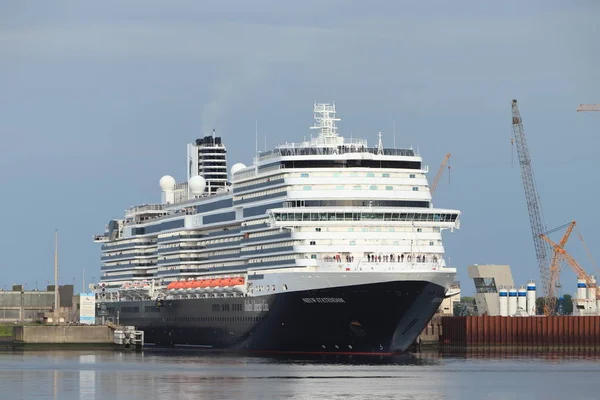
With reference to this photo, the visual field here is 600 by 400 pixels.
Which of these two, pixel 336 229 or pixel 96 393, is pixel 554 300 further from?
pixel 96 393

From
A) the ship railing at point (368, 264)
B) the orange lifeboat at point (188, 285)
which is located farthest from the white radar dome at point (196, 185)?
the ship railing at point (368, 264)

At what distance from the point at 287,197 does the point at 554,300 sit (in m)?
69.1

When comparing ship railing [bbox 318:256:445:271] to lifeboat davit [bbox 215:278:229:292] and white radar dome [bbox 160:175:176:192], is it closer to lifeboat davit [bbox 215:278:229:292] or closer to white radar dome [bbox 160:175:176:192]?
lifeboat davit [bbox 215:278:229:292]

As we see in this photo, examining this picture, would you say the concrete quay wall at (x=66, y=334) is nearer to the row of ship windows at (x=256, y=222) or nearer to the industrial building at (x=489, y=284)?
the row of ship windows at (x=256, y=222)

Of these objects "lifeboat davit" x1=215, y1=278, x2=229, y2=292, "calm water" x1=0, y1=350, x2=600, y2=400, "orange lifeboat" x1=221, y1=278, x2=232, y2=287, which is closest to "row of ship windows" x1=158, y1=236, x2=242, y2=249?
"orange lifeboat" x1=221, y1=278, x2=232, y2=287

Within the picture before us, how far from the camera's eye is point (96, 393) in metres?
85.3

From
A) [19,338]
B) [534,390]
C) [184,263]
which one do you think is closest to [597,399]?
[534,390]

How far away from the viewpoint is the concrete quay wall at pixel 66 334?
145375mm

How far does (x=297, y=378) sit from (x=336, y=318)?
17247 mm

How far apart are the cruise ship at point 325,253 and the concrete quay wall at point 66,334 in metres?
19.6

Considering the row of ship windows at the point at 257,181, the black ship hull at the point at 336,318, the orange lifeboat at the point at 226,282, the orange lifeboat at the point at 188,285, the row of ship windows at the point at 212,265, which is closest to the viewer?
the black ship hull at the point at 336,318

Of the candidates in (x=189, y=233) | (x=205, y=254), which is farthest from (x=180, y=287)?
(x=189, y=233)

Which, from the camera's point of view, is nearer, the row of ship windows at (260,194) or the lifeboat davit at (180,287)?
Answer: the row of ship windows at (260,194)

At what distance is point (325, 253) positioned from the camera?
112 m
